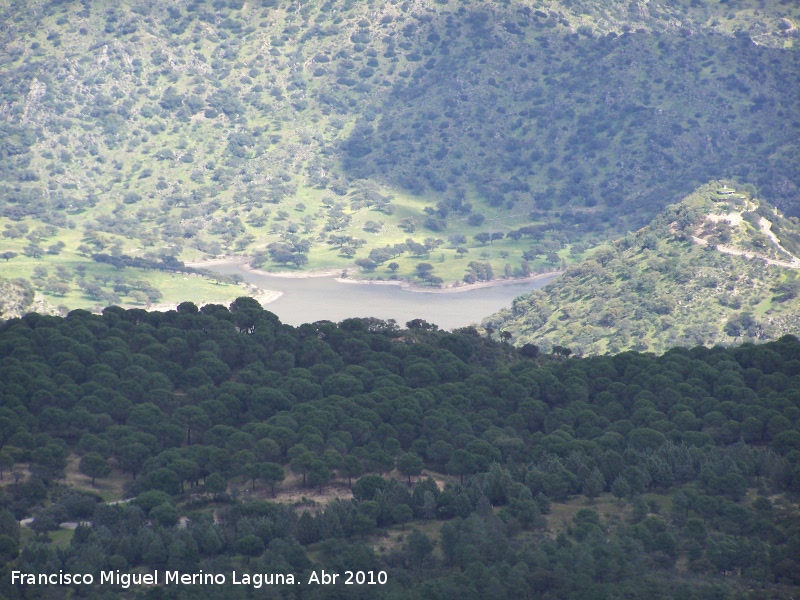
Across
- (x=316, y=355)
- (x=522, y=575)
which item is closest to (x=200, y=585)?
(x=522, y=575)

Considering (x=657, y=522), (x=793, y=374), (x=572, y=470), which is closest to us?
(x=657, y=522)

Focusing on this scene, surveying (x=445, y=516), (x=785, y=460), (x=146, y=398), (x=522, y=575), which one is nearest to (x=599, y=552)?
(x=522, y=575)

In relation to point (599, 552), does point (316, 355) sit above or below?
above

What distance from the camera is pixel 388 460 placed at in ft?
434

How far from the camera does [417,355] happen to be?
529 ft

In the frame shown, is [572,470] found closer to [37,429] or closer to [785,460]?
[785,460]

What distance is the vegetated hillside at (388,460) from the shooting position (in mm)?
111250

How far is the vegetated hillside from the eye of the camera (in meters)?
111

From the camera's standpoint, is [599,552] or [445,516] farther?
[445,516]

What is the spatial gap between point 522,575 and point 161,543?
27.4 m

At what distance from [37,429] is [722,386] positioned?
6737cm

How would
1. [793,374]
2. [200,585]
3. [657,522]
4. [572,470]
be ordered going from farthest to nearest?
[793,374], [572,470], [657,522], [200,585]

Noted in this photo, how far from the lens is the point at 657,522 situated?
390 feet

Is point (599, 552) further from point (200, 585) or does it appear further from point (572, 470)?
point (200, 585)
